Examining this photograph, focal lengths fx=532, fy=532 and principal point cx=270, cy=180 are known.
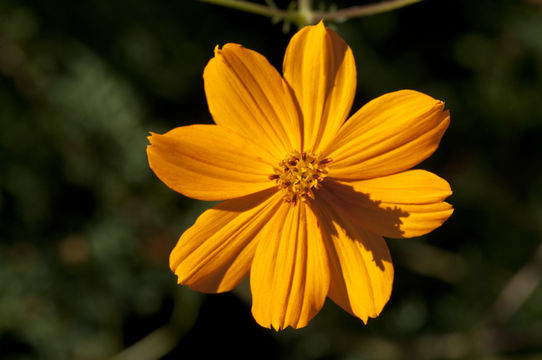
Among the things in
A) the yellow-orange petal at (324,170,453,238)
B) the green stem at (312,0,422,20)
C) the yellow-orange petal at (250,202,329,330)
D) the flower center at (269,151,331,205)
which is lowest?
the yellow-orange petal at (250,202,329,330)

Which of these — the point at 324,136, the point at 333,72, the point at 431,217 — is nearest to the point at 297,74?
the point at 333,72

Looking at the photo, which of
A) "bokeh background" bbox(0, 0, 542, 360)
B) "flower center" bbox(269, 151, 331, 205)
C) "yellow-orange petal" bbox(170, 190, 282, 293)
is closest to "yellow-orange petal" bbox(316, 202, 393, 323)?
"flower center" bbox(269, 151, 331, 205)

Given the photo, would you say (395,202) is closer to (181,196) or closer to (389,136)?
(389,136)

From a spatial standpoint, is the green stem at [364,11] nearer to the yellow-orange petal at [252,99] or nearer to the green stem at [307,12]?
the green stem at [307,12]

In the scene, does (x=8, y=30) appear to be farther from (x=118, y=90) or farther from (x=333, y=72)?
(x=333, y=72)

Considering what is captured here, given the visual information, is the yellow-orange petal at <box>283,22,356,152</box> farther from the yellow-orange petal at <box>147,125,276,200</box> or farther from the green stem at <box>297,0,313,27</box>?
the green stem at <box>297,0,313,27</box>

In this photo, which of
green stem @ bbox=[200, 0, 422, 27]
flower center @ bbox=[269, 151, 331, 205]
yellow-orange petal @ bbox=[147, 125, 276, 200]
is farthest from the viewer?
green stem @ bbox=[200, 0, 422, 27]
